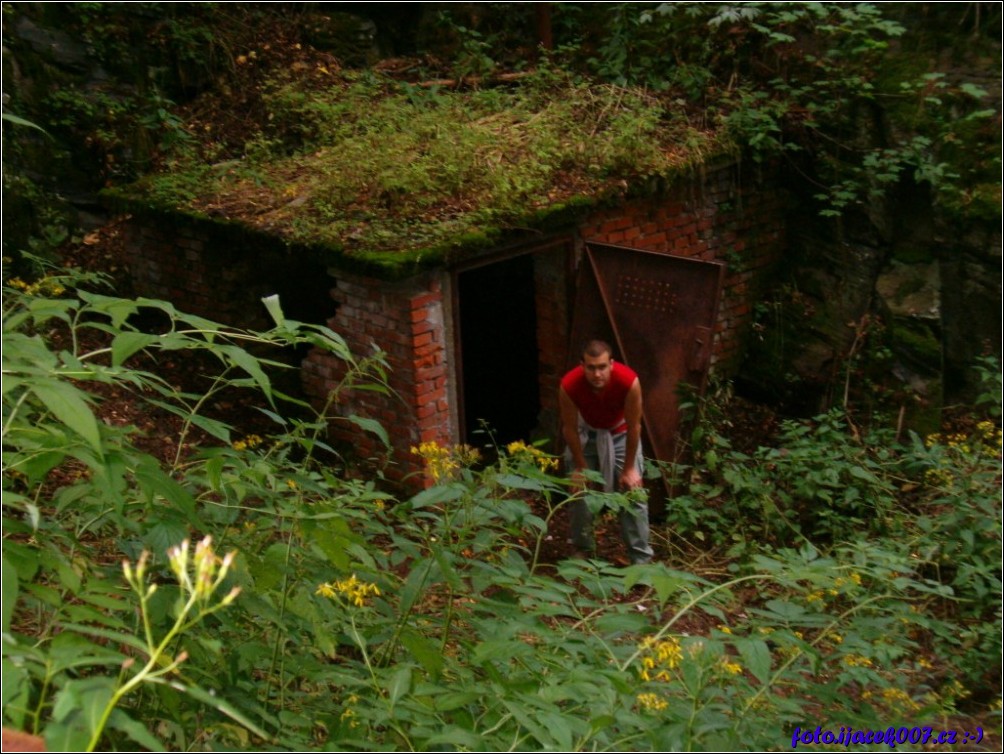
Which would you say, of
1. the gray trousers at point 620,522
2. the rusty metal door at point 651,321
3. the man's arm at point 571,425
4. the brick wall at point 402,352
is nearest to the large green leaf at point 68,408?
the brick wall at point 402,352

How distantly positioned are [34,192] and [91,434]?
6.78 meters

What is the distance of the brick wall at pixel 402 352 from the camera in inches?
271

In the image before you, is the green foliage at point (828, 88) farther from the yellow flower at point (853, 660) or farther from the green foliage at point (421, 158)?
the yellow flower at point (853, 660)

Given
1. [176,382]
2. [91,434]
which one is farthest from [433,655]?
[176,382]

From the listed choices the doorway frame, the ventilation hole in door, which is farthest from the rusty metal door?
the doorway frame

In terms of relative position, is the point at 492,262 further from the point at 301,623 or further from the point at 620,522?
the point at 301,623

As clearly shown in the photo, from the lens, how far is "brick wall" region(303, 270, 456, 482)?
687 cm

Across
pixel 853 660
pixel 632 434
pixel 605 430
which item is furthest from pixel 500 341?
pixel 853 660

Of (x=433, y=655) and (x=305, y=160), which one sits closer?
(x=433, y=655)

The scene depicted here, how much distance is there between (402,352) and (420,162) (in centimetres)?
131

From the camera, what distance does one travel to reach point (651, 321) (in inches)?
294

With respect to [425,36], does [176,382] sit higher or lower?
lower

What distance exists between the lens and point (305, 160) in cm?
Result: 802

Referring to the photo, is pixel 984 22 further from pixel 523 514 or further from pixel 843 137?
pixel 523 514
